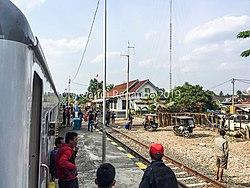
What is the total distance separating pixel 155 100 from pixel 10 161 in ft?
109

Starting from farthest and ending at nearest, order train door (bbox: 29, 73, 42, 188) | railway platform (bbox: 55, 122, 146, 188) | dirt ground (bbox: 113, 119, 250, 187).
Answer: dirt ground (bbox: 113, 119, 250, 187) < railway platform (bbox: 55, 122, 146, 188) < train door (bbox: 29, 73, 42, 188)

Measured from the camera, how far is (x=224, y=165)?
8.02 meters

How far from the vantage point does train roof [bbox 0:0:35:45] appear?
1785mm

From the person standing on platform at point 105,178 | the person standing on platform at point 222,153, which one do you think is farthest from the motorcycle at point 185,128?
the person standing on platform at point 105,178

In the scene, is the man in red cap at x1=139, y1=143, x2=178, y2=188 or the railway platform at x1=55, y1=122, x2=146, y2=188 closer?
the man in red cap at x1=139, y1=143, x2=178, y2=188

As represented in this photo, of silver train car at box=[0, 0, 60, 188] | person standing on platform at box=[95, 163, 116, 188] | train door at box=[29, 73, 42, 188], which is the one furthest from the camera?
person standing on platform at box=[95, 163, 116, 188]

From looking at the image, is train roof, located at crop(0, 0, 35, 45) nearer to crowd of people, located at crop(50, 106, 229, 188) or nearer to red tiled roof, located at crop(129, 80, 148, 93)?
crowd of people, located at crop(50, 106, 229, 188)

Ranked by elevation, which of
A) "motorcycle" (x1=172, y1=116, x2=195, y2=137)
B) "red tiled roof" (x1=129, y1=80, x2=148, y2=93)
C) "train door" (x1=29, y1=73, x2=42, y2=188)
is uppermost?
"red tiled roof" (x1=129, y1=80, x2=148, y2=93)

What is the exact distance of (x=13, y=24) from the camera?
1.83m

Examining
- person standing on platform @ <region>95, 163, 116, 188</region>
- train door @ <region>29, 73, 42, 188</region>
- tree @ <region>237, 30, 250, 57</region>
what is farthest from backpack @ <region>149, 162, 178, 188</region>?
tree @ <region>237, 30, 250, 57</region>

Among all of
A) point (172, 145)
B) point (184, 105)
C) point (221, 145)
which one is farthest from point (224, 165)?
point (184, 105)

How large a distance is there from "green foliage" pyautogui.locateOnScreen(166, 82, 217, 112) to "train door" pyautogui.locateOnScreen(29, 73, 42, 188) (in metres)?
30.0

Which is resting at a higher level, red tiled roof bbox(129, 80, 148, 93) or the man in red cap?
red tiled roof bbox(129, 80, 148, 93)

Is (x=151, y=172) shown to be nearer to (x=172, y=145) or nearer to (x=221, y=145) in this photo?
(x=221, y=145)
